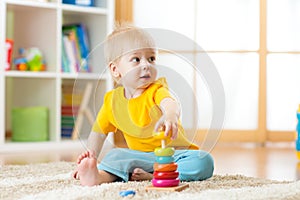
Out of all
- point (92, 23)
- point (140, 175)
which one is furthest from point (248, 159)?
point (92, 23)

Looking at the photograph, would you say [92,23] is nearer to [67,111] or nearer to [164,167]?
[67,111]

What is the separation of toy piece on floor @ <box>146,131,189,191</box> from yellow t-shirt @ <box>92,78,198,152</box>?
6 centimetres

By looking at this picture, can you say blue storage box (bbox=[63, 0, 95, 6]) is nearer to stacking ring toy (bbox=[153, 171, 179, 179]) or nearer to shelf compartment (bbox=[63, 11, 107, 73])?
shelf compartment (bbox=[63, 11, 107, 73])

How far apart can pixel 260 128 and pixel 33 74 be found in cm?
126

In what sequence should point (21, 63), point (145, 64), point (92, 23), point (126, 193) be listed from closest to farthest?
point (126, 193)
point (145, 64)
point (21, 63)
point (92, 23)

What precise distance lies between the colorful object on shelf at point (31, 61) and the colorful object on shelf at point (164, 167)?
1.65 metres

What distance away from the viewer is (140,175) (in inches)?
59.9

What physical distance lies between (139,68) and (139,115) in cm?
11

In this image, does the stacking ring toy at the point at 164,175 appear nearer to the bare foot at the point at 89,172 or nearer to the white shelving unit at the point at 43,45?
the bare foot at the point at 89,172

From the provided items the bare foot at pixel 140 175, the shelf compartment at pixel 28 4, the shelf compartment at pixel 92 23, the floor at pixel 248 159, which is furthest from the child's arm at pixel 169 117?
the shelf compartment at pixel 92 23

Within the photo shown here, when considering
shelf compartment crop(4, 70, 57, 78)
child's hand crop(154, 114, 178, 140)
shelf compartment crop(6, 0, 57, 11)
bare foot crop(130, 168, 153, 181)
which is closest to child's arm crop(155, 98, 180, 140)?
child's hand crop(154, 114, 178, 140)

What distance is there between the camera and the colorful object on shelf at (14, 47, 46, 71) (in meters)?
2.86

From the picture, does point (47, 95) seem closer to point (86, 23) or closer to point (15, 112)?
point (15, 112)

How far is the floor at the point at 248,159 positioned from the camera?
6.25 ft
